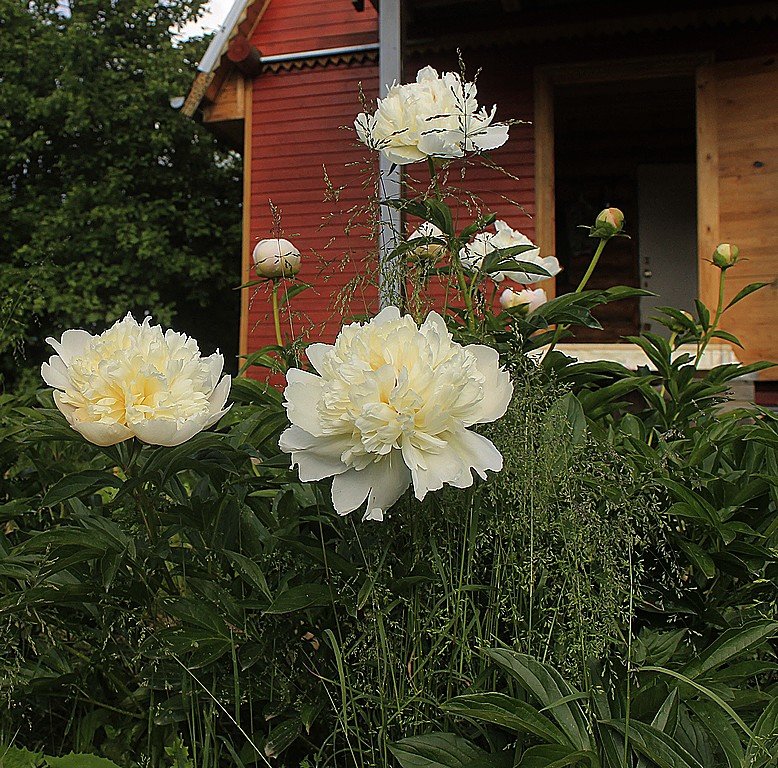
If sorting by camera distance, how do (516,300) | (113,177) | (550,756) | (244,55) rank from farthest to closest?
(113,177) → (244,55) → (516,300) → (550,756)

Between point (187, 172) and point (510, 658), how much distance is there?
11.4 metres

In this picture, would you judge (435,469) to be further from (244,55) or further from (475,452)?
(244,55)

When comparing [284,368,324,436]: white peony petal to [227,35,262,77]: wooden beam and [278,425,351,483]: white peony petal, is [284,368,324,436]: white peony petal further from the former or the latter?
[227,35,262,77]: wooden beam

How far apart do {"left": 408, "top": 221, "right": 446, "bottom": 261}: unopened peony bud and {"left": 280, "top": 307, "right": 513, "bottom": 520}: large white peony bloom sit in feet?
1.37

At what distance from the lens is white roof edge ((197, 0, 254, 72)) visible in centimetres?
606

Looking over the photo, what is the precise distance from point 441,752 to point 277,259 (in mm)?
881

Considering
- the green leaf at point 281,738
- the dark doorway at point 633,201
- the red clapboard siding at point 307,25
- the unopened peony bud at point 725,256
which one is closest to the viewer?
the green leaf at point 281,738

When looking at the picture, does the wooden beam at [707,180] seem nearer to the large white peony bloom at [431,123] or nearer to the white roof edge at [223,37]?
the white roof edge at [223,37]

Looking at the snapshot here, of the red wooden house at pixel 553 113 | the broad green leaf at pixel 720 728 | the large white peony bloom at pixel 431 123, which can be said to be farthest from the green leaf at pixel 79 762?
the red wooden house at pixel 553 113

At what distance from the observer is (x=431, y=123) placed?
4.54 ft

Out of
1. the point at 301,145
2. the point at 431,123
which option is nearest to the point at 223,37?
the point at 301,145

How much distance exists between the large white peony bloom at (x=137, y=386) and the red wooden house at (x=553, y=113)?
2.89 meters

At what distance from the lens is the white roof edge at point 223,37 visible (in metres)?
6.06

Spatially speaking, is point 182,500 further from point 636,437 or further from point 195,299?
point 195,299
